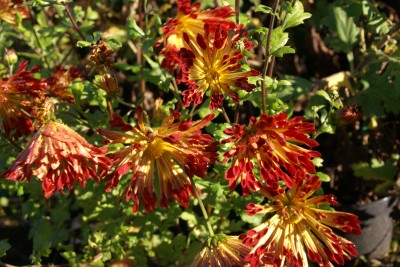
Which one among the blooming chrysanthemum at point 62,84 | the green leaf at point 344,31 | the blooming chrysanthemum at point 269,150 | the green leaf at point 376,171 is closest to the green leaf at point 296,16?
the blooming chrysanthemum at point 269,150

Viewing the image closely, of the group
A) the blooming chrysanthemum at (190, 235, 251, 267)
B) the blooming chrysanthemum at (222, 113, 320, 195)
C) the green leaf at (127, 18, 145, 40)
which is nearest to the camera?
the blooming chrysanthemum at (222, 113, 320, 195)

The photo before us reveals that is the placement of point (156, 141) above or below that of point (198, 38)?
below

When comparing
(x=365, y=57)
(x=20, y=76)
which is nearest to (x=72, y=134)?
(x=20, y=76)

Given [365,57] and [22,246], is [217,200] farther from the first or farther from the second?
[22,246]

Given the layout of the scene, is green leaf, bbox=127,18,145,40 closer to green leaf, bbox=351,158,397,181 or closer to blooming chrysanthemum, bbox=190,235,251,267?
blooming chrysanthemum, bbox=190,235,251,267

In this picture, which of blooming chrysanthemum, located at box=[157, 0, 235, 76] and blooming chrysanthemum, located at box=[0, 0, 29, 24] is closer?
blooming chrysanthemum, located at box=[157, 0, 235, 76]

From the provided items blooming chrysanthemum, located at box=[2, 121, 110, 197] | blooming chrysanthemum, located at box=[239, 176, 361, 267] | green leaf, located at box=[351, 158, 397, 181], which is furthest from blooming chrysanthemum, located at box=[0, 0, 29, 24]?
green leaf, located at box=[351, 158, 397, 181]

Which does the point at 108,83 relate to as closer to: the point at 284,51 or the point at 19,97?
the point at 19,97

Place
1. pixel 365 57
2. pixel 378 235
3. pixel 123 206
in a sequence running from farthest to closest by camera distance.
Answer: pixel 378 235 < pixel 365 57 < pixel 123 206
